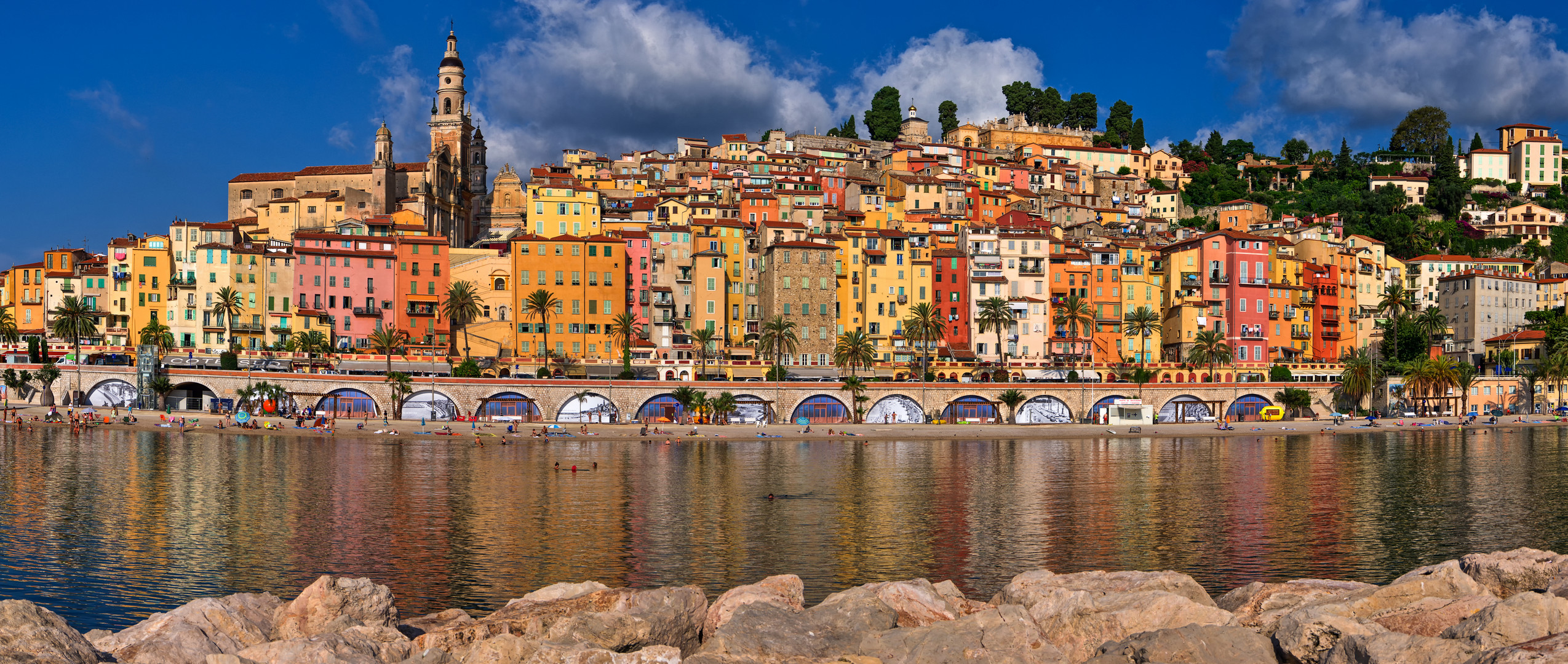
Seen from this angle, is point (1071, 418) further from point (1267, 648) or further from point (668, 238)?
point (1267, 648)

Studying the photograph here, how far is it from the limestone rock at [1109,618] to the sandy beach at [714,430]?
64.3 meters

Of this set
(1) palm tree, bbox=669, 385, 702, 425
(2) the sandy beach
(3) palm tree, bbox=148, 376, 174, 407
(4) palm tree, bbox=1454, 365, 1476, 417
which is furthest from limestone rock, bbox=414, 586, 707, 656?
(4) palm tree, bbox=1454, 365, 1476, 417

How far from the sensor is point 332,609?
24109 mm

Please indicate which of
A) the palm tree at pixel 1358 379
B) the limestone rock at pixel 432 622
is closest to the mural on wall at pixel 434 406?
the limestone rock at pixel 432 622

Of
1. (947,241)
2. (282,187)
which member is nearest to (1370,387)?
→ (947,241)

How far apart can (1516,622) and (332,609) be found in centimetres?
2022

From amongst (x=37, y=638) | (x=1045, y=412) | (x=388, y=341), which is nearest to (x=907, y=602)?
(x=37, y=638)

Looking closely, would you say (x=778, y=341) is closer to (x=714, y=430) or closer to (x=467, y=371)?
(x=714, y=430)

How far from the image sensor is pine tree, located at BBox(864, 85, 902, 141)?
19538 cm

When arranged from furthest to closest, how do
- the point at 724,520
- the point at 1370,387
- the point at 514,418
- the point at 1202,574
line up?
the point at 1370,387
the point at 514,418
the point at 724,520
the point at 1202,574

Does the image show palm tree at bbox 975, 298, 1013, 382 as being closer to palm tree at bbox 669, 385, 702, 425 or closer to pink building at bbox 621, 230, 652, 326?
palm tree at bbox 669, 385, 702, 425

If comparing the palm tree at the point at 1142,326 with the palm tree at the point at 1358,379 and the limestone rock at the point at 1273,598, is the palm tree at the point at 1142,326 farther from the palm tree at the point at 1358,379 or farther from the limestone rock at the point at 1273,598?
the limestone rock at the point at 1273,598

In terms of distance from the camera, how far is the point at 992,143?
7579 inches

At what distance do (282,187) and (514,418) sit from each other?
197 feet
